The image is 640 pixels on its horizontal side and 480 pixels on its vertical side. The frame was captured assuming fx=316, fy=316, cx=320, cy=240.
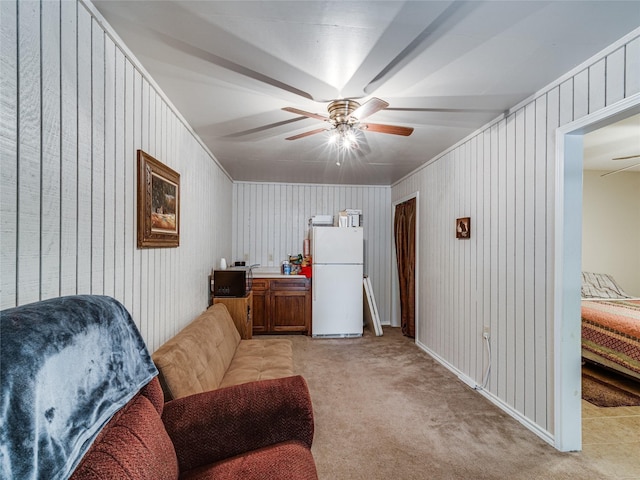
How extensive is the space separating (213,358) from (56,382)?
1.50m

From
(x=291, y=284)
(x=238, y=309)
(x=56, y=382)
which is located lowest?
(x=238, y=309)

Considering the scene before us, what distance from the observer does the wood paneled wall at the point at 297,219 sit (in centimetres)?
504

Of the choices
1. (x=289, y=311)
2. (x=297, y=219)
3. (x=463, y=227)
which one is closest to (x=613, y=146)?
(x=463, y=227)

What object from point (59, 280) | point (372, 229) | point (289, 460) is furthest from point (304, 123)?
point (372, 229)

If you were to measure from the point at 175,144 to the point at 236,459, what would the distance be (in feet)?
6.78

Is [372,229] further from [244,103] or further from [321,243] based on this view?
[244,103]

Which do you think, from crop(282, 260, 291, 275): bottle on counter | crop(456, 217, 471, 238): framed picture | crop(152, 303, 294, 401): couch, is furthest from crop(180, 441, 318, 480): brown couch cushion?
crop(282, 260, 291, 275): bottle on counter

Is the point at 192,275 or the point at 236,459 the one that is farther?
the point at 192,275

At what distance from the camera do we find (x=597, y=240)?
4.71m

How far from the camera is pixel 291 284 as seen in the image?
4496mm

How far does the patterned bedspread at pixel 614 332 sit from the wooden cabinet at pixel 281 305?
3.19 metres

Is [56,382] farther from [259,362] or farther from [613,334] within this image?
[613,334]

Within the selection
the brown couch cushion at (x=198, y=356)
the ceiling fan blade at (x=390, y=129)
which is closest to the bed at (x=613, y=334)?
the ceiling fan blade at (x=390, y=129)

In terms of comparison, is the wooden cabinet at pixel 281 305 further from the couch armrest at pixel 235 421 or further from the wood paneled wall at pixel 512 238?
the couch armrest at pixel 235 421
